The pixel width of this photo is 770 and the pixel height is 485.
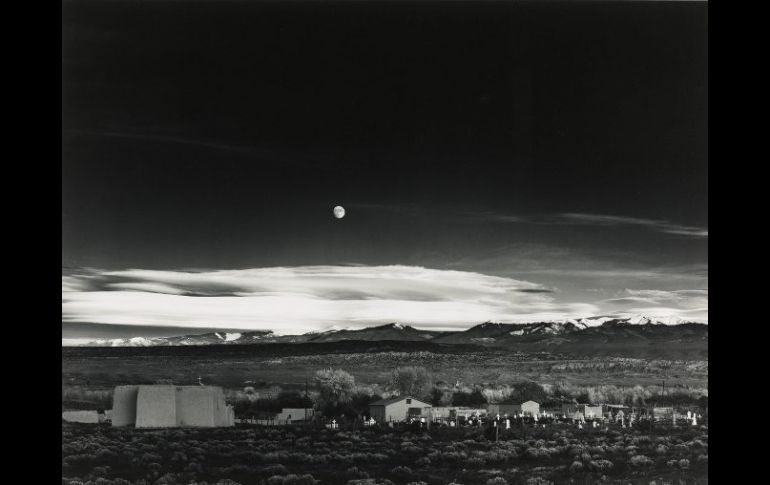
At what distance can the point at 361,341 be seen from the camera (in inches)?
391

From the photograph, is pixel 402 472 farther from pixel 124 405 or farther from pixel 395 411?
pixel 124 405

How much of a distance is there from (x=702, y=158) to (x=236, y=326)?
5.53 meters

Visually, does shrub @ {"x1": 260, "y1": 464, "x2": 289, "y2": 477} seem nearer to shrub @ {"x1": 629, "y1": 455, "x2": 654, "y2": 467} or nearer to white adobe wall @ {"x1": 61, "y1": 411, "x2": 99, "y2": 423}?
white adobe wall @ {"x1": 61, "y1": 411, "x2": 99, "y2": 423}

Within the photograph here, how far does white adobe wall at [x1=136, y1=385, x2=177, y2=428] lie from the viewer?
32.3ft

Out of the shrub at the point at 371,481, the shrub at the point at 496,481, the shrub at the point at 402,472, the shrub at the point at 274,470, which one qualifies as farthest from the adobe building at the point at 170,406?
the shrub at the point at 496,481

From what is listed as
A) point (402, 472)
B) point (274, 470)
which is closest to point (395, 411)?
point (402, 472)

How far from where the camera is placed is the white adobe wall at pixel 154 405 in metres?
9.84

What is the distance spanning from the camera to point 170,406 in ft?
32.5

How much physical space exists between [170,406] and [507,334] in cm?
385

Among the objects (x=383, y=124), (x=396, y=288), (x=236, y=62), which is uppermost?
(x=236, y=62)

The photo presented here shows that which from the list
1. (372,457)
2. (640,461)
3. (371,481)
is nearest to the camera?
(371,481)

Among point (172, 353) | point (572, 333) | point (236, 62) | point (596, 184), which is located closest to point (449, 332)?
point (572, 333)

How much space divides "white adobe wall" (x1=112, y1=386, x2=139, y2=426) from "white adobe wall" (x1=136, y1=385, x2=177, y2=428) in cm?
7
